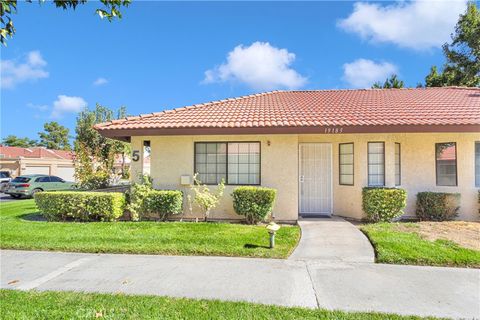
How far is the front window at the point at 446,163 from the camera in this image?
10.6 metres

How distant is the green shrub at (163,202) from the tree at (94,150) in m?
6.21

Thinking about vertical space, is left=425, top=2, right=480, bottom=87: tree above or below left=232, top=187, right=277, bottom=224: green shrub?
above

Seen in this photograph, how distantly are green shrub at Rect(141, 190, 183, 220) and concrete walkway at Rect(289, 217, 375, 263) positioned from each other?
388 cm

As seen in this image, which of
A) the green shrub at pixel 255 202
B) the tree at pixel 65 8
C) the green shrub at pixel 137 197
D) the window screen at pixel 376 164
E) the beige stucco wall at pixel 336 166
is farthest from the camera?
the window screen at pixel 376 164

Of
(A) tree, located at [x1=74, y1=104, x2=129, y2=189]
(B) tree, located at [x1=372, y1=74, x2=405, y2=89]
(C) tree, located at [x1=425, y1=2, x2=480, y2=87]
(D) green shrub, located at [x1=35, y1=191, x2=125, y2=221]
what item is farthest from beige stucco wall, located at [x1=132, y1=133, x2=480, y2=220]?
(B) tree, located at [x1=372, y1=74, x2=405, y2=89]

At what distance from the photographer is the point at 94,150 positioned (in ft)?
65.2

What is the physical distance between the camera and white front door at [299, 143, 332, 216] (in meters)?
11.1

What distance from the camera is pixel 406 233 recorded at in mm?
7961

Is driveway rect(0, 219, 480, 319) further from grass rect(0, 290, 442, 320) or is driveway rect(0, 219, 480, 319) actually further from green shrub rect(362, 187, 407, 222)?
green shrub rect(362, 187, 407, 222)

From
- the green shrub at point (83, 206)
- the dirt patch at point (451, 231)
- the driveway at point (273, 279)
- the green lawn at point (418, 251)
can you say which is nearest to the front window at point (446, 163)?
the dirt patch at point (451, 231)

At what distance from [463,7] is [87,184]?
26089mm

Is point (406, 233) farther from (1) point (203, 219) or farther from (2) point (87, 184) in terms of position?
(2) point (87, 184)

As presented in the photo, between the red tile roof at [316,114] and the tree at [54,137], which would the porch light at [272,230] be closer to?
the red tile roof at [316,114]

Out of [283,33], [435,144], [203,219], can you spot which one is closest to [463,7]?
[283,33]
